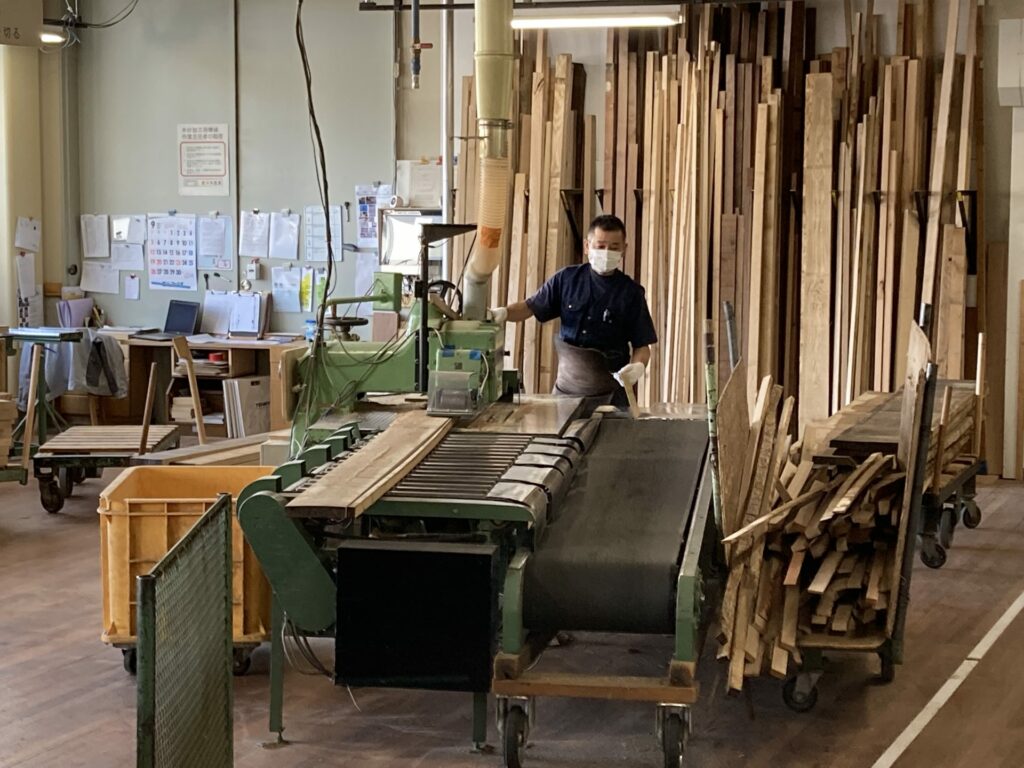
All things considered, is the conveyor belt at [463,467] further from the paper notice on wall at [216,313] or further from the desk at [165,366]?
the paper notice on wall at [216,313]

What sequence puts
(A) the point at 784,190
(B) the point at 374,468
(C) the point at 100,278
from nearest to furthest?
1. (B) the point at 374,468
2. (A) the point at 784,190
3. (C) the point at 100,278

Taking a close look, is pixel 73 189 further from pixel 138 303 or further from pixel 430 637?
pixel 430 637

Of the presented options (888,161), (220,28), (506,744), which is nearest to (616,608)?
(506,744)

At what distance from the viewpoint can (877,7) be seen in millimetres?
7840

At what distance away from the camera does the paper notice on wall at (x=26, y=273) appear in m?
9.55

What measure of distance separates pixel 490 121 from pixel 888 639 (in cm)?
221

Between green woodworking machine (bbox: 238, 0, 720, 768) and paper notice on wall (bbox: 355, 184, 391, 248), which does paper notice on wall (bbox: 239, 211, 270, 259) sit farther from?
green woodworking machine (bbox: 238, 0, 720, 768)

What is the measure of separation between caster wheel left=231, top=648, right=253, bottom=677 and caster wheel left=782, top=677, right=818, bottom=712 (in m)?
1.73

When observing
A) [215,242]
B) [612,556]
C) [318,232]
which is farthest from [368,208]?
[612,556]

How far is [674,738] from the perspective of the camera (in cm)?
363

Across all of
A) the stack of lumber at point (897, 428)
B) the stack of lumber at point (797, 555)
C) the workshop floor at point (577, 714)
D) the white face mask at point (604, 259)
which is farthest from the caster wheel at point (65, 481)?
the stack of lumber at point (797, 555)

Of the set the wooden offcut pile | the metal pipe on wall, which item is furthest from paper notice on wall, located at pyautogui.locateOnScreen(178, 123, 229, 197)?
the wooden offcut pile

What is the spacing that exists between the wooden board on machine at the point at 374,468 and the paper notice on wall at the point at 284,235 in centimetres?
506

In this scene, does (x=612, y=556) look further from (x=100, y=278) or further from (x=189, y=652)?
(x=100, y=278)
